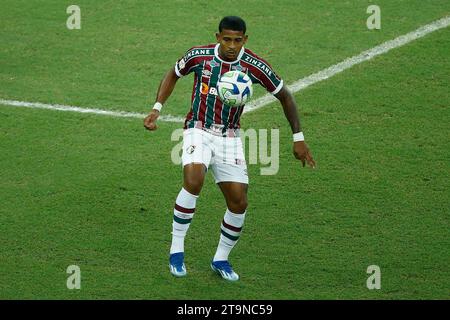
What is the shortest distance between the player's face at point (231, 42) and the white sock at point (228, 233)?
1.46m

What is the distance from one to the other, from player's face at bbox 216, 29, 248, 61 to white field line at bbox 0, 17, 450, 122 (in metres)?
3.67

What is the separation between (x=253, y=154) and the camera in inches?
481

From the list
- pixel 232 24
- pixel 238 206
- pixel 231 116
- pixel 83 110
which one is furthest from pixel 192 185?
pixel 83 110

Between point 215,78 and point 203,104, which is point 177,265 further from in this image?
point 215,78

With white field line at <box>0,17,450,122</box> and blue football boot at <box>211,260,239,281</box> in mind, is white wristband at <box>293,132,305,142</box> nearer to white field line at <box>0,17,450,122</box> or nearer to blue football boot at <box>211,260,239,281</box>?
blue football boot at <box>211,260,239,281</box>

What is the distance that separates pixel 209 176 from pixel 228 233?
2.19 meters

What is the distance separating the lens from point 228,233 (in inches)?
379

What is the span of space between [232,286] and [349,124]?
13.2 feet

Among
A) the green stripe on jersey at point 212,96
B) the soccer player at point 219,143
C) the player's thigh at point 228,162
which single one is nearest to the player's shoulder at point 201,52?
the soccer player at point 219,143

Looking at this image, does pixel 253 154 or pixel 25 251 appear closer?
pixel 25 251

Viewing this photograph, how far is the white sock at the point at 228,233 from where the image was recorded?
31.5 feet

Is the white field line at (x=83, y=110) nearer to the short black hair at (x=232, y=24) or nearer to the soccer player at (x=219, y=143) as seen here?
the soccer player at (x=219, y=143)
